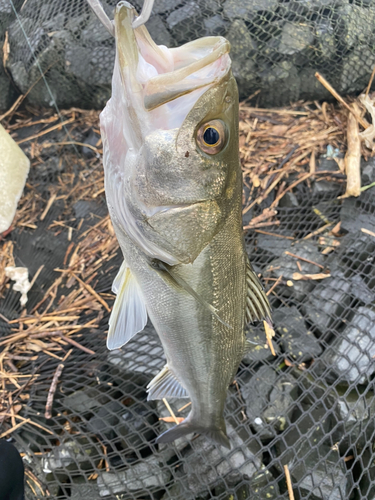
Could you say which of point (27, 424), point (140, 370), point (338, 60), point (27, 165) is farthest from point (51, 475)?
point (338, 60)

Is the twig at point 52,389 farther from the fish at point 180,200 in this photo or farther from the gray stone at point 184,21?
the gray stone at point 184,21

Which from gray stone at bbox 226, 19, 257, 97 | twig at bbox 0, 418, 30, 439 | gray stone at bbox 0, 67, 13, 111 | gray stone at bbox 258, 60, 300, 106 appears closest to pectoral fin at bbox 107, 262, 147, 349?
twig at bbox 0, 418, 30, 439

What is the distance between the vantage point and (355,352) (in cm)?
263

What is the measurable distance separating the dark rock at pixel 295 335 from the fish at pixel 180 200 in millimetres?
1087

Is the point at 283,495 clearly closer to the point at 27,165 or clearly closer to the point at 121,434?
the point at 121,434

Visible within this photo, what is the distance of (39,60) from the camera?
3791 millimetres

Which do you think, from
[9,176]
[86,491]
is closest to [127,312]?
[86,491]

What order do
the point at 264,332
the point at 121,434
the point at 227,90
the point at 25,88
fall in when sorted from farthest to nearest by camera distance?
the point at 25,88 → the point at 264,332 → the point at 121,434 → the point at 227,90

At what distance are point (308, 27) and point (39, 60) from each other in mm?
3057

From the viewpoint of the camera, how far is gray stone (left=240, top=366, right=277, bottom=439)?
2416 mm

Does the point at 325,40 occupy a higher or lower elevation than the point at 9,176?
lower

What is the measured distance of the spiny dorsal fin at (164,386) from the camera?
75.4 inches

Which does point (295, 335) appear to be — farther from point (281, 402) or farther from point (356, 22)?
point (356, 22)

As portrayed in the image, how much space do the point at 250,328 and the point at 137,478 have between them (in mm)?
1351
